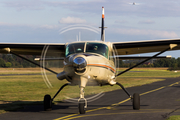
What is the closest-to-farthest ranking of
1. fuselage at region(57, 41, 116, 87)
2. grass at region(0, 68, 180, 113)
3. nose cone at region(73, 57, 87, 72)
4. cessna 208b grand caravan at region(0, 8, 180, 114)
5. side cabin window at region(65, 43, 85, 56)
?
nose cone at region(73, 57, 87, 72) < fuselage at region(57, 41, 116, 87) < cessna 208b grand caravan at region(0, 8, 180, 114) < side cabin window at region(65, 43, 85, 56) < grass at region(0, 68, 180, 113)

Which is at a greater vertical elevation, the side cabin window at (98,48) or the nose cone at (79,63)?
the side cabin window at (98,48)

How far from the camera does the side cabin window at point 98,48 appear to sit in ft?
35.2

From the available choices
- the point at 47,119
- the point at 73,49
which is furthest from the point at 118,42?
the point at 47,119

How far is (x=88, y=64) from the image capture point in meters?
9.65

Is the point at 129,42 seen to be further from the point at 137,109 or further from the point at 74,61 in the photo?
the point at 74,61

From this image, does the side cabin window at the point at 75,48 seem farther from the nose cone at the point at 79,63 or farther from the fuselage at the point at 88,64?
the nose cone at the point at 79,63

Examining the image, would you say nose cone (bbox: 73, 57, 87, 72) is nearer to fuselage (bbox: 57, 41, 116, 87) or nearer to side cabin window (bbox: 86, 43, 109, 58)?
fuselage (bbox: 57, 41, 116, 87)

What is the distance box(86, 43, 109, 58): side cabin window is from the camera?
10.7m

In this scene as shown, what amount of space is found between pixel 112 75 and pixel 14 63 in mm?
98039

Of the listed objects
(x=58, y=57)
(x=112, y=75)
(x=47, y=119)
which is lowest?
(x=47, y=119)

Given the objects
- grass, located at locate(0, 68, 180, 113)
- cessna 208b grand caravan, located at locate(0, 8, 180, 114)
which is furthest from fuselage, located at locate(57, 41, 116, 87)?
grass, located at locate(0, 68, 180, 113)

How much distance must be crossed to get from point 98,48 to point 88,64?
1589 mm

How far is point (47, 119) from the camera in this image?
32.1ft

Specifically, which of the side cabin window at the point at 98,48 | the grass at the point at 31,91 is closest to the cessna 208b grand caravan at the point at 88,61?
the side cabin window at the point at 98,48
